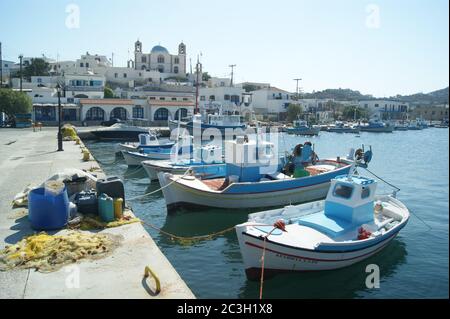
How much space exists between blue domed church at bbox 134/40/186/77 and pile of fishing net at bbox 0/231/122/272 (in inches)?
3869

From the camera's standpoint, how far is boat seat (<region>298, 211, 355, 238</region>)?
37.6 ft

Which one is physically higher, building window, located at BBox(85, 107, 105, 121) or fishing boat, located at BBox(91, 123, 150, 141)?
building window, located at BBox(85, 107, 105, 121)

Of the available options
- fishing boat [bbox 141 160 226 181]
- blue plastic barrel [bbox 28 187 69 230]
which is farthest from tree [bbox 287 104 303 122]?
blue plastic barrel [bbox 28 187 69 230]

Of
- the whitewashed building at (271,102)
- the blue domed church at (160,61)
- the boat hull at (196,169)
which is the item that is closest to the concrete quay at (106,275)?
the boat hull at (196,169)

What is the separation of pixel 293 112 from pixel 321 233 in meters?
82.7

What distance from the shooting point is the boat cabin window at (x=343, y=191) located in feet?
39.9

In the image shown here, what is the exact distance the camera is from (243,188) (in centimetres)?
1717

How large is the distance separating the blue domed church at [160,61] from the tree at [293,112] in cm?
3249

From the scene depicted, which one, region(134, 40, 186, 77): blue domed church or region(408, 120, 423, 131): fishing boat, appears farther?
region(134, 40, 186, 77): blue domed church

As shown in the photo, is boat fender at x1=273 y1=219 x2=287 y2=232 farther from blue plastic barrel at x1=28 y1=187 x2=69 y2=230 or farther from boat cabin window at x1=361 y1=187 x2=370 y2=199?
blue plastic barrel at x1=28 y1=187 x2=69 y2=230

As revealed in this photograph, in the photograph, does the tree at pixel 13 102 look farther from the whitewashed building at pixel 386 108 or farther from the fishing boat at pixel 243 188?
the whitewashed building at pixel 386 108

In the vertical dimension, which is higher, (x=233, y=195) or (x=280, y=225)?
(x=280, y=225)

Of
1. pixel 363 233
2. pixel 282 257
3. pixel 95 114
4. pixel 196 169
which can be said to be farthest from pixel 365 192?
pixel 95 114

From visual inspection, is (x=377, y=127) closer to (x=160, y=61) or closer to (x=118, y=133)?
(x=160, y=61)
